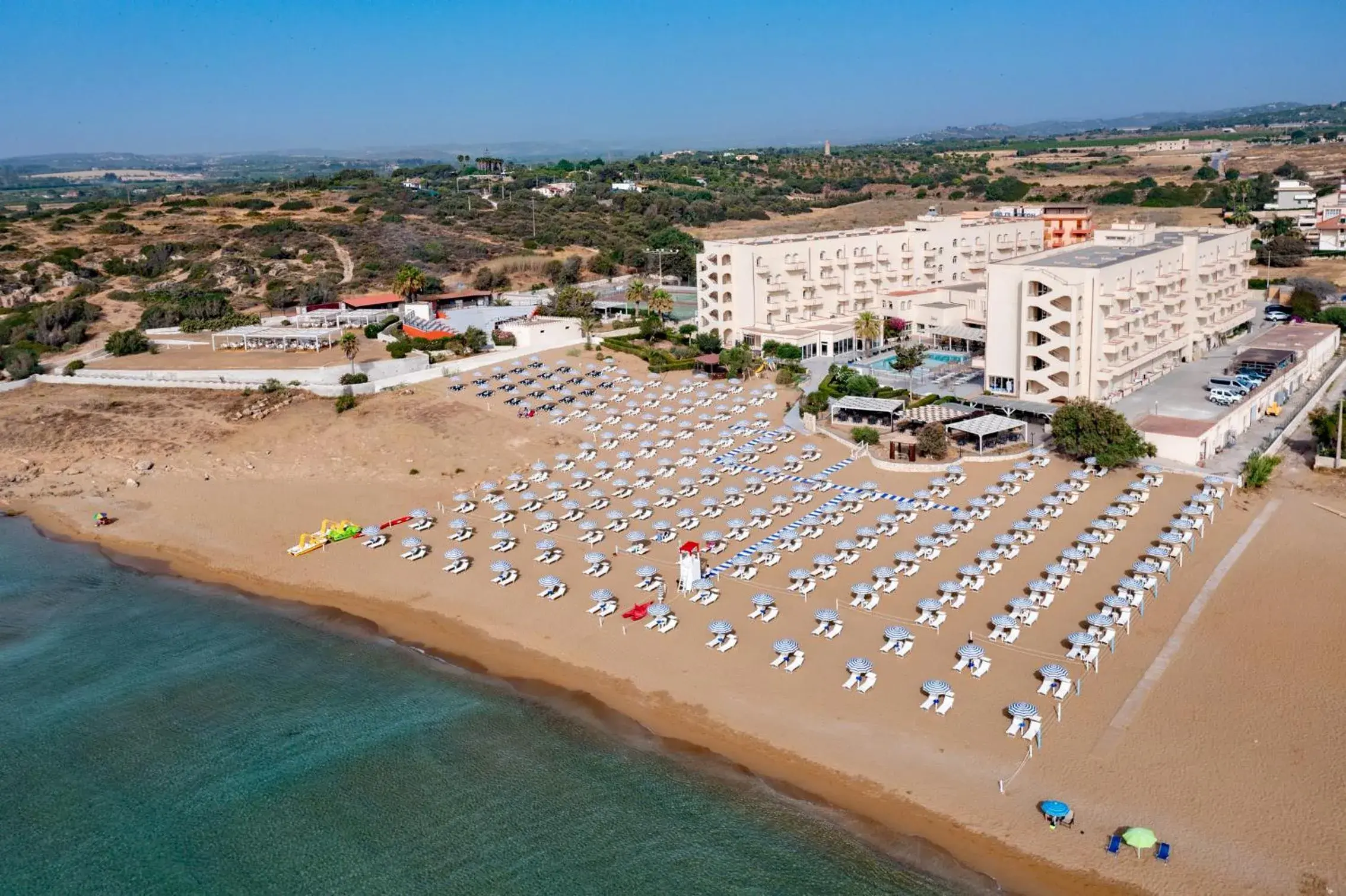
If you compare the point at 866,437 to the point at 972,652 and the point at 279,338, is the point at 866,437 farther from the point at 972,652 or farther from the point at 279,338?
the point at 279,338

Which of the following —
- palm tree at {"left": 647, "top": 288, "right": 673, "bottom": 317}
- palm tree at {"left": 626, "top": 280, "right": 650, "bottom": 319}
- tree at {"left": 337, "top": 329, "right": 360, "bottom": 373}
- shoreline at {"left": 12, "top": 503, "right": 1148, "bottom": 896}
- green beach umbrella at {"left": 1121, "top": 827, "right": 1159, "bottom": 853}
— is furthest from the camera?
palm tree at {"left": 626, "top": 280, "right": 650, "bottom": 319}

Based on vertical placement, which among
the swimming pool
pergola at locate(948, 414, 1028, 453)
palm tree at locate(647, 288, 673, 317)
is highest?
palm tree at locate(647, 288, 673, 317)

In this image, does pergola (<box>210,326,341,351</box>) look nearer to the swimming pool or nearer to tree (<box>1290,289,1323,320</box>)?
the swimming pool

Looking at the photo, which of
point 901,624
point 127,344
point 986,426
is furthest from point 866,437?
point 127,344

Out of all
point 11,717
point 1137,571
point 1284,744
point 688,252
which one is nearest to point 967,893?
point 1284,744

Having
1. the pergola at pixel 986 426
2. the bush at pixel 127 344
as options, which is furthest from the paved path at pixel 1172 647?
the bush at pixel 127 344

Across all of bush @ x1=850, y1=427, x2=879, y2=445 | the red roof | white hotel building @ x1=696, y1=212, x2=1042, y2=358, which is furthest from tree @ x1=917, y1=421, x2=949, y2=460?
the red roof

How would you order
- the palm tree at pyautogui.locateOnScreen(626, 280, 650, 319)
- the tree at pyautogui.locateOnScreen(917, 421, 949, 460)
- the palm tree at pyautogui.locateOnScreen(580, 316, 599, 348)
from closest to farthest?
the tree at pyautogui.locateOnScreen(917, 421, 949, 460) < the palm tree at pyautogui.locateOnScreen(580, 316, 599, 348) < the palm tree at pyautogui.locateOnScreen(626, 280, 650, 319)
